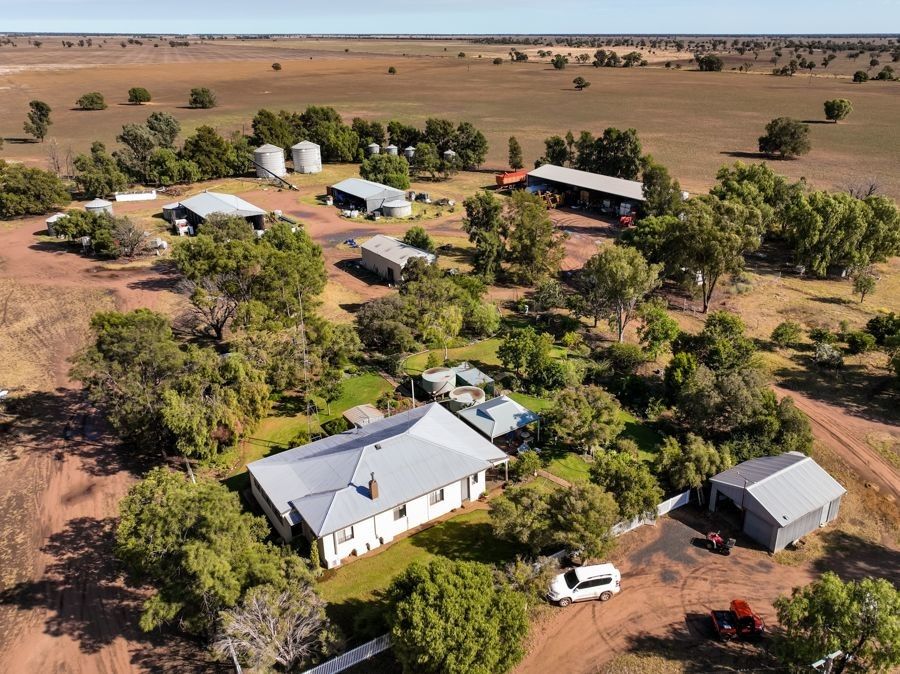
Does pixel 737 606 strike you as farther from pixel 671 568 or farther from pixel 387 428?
pixel 387 428

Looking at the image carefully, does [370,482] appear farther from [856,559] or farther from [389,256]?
[389,256]

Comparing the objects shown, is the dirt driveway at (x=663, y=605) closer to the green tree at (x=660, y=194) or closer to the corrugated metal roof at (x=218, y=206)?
the green tree at (x=660, y=194)

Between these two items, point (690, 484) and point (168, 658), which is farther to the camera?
point (690, 484)

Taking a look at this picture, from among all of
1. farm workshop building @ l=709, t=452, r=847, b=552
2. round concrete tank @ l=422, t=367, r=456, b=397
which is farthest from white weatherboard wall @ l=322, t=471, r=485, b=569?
farm workshop building @ l=709, t=452, r=847, b=552

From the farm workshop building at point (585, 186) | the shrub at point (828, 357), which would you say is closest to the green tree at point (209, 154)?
the farm workshop building at point (585, 186)

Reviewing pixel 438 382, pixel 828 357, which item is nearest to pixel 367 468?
pixel 438 382

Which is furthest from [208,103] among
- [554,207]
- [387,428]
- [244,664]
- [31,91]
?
[244,664]
